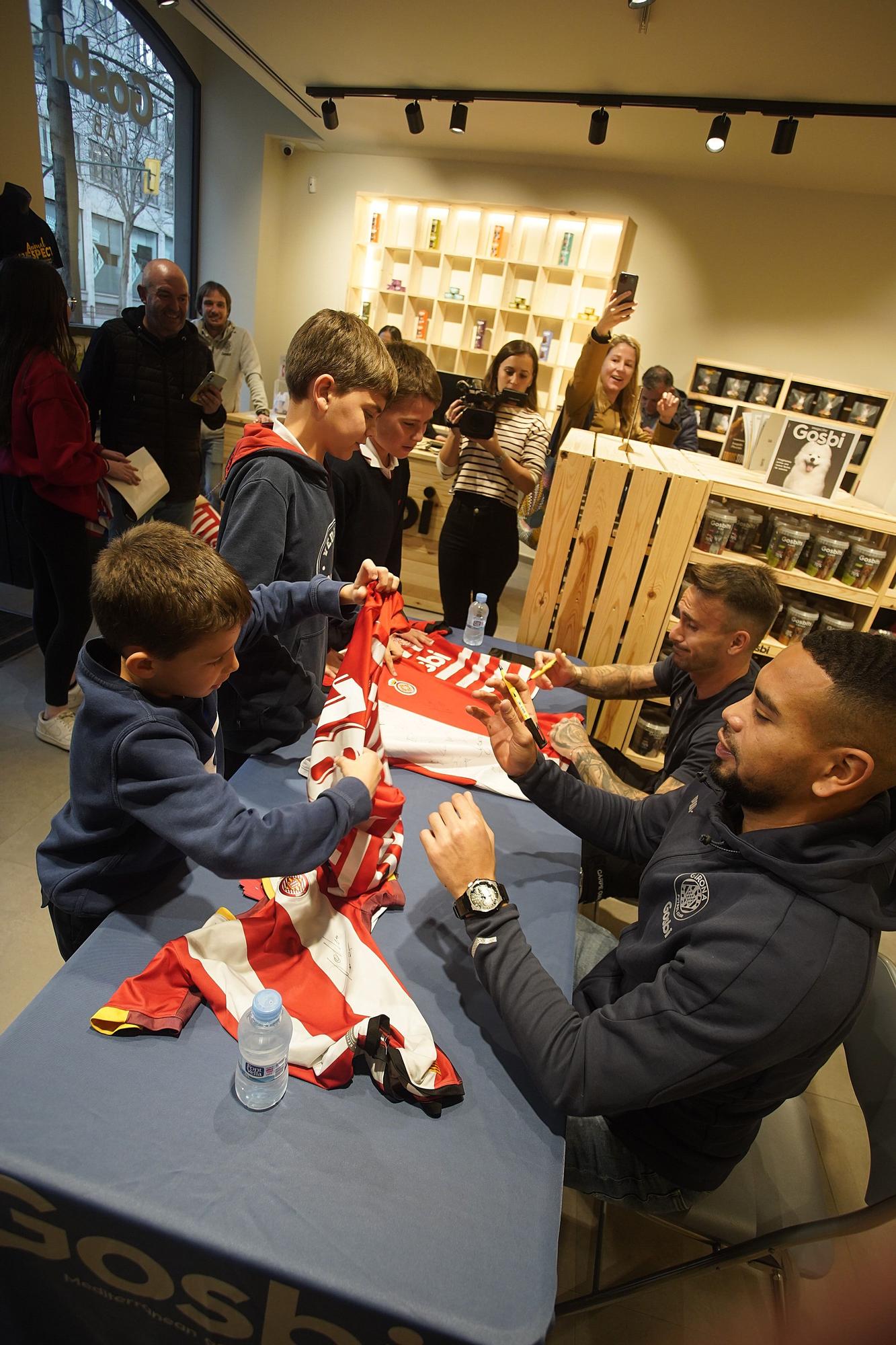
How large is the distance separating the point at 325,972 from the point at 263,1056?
0.20m

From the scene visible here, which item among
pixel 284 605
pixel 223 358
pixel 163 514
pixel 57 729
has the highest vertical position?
pixel 223 358

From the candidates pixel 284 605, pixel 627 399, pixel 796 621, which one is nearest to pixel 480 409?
pixel 627 399

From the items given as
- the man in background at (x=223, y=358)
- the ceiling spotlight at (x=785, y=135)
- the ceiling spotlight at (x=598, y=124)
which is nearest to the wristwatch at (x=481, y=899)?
the man in background at (x=223, y=358)

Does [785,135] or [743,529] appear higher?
[785,135]

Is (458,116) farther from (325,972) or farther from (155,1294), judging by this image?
(155,1294)

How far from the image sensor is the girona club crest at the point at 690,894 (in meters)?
1.11

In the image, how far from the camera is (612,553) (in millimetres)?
2639

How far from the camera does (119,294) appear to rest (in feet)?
20.4

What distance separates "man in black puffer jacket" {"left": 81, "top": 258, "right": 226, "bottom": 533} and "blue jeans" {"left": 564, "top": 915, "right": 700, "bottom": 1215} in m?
3.16

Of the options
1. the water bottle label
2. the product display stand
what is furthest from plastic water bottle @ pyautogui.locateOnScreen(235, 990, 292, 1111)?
the product display stand

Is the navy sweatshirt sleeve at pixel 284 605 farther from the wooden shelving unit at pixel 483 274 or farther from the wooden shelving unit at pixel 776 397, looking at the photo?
the wooden shelving unit at pixel 483 274

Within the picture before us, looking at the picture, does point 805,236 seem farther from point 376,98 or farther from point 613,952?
point 613,952

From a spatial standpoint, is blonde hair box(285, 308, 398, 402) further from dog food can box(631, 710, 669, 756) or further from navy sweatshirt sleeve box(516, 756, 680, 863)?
dog food can box(631, 710, 669, 756)

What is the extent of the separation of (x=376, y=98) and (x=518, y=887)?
19.9 ft
